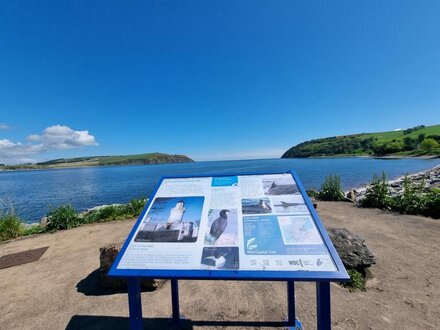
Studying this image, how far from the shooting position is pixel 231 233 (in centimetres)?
242

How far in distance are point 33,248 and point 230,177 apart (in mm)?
7096

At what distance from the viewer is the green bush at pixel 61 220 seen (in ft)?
29.5

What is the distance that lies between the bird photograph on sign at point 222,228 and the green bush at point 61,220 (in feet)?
28.9

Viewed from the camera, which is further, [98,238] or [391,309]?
[98,238]

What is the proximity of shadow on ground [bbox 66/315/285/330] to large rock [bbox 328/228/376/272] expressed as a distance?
6.54 feet

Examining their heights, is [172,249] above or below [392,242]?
above

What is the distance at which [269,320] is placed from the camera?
342cm

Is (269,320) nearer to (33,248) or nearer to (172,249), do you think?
(172,249)

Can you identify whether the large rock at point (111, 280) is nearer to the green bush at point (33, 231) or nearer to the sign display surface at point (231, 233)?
the sign display surface at point (231, 233)

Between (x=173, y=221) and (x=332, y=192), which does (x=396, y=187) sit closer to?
(x=332, y=192)

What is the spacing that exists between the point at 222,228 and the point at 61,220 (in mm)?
9097

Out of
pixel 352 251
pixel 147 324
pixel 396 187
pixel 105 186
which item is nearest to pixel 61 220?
pixel 147 324

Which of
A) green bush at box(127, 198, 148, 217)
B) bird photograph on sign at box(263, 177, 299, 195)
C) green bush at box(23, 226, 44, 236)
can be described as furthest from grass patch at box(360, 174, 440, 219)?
green bush at box(23, 226, 44, 236)

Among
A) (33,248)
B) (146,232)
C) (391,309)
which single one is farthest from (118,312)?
(33,248)
